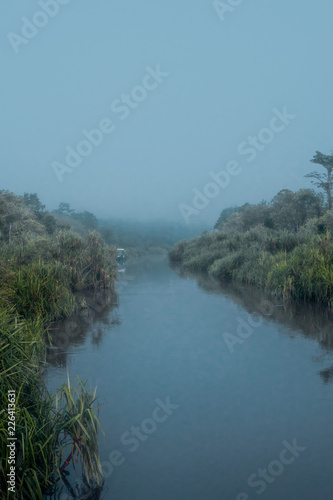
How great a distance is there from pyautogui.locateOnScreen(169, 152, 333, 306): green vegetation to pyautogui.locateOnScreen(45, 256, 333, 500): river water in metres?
1.71

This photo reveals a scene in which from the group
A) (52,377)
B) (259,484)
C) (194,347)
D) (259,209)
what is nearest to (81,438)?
(259,484)

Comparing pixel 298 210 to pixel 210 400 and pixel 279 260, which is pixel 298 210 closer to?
pixel 279 260

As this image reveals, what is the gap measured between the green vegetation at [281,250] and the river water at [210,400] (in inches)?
67.3


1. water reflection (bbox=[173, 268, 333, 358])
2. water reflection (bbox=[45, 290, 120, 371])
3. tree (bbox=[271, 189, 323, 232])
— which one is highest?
tree (bbox=[271, 189, 323, 232])

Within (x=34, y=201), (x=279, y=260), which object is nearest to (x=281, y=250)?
(x=279, y=260)

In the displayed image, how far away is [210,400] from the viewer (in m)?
6.83

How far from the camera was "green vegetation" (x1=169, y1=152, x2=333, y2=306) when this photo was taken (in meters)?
15.0

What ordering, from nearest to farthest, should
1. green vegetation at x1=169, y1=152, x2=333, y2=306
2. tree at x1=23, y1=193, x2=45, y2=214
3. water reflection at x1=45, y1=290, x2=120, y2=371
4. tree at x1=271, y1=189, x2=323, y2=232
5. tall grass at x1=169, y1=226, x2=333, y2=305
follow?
1. water reflection at x1=45, y1=290, x2=120, y2=371
2. tall grass at x1=169, y1=226, x2=333, y2=305
3. green vegetation at x1=169, y1=152, x2=333, y2=306
4. tree at x1=271, y1=189, x2=323, y2=232
5. tree at x1=23, y1=193, x2=45, y2=214

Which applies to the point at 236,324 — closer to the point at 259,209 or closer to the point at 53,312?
the point at 53,312

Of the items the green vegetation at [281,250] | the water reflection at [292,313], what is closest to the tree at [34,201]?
the green vegetation at [281,250]

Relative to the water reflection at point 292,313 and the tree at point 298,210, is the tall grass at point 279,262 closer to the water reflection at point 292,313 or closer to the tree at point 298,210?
the water reflection at point 292,313

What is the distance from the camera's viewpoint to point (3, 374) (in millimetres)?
4582

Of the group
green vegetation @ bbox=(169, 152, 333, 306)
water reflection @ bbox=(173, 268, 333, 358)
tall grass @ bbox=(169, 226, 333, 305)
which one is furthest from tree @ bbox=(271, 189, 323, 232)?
water reflection @ bbox=(173, 268, 333, 358)

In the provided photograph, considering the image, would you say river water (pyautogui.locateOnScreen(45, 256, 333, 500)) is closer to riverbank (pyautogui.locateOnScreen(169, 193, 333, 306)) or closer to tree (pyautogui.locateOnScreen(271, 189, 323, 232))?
riverbank (pyautogui.locateOnScreen(169, 193, 333, 306))
